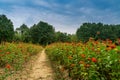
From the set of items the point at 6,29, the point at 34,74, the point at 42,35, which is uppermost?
the point at 6,29

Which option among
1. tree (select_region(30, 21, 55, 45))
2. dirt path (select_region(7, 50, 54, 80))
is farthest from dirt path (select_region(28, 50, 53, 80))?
tree (select_region(30, 21, 55, 45))

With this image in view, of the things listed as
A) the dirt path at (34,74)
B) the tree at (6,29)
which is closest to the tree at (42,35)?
the tree at (6,29)

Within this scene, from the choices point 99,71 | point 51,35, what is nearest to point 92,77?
point 99,71

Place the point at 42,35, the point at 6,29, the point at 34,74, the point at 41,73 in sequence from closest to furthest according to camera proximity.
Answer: the point at 34,74, the point at 41,73, the point at 6,29, the point at 42,35

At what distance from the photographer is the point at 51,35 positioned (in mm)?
64875

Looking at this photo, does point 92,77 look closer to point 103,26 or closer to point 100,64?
point 100,64

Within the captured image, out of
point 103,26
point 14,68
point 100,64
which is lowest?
point 14,68

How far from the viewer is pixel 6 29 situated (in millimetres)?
46812

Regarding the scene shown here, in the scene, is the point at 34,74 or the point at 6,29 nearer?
the point at 34,74

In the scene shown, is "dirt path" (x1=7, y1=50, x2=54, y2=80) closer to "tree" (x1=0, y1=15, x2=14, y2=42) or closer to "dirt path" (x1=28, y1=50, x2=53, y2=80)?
"dirt path" (x1=28, y1=50, x2=53, y2=80)

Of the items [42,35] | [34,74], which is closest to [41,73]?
[34,74]

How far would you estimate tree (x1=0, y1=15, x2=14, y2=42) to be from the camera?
45.4 metres

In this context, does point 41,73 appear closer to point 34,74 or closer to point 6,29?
point 34,74

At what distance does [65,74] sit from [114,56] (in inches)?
136
